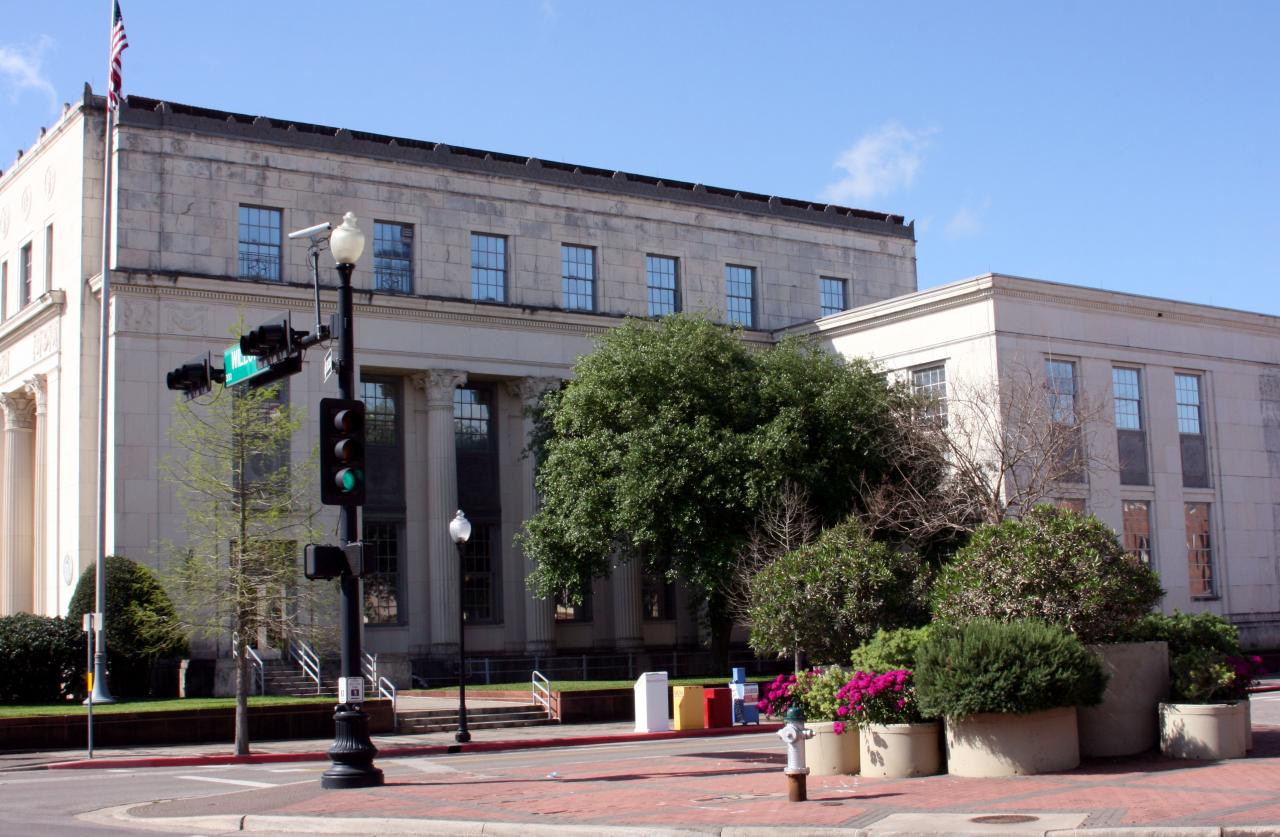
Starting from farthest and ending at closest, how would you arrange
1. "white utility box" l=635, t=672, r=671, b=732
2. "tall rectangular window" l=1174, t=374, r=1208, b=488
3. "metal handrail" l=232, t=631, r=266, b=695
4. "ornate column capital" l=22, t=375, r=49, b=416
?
"tall rectangular window" l=1174, t=374, r=1208, b=488 → "ornate column capital" l=22, t=375, r=49, b=416 → "metal handrail" l=232, t=631, r=266, b=695 → "white utility box" l=635, t=672, r=671, b=732

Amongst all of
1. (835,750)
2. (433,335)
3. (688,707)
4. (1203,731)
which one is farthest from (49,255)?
(1203,731)

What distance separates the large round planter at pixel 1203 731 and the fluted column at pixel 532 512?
30.0 m

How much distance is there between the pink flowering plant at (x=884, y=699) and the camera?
1825 cm

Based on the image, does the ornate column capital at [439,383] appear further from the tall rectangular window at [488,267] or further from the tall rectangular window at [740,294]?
the tall rectangular window at [740,294]

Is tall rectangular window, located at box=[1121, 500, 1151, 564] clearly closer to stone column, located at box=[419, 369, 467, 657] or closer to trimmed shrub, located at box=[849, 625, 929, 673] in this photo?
stone column, located at box=[419, 369, 467, 657]

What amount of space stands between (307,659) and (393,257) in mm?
13671

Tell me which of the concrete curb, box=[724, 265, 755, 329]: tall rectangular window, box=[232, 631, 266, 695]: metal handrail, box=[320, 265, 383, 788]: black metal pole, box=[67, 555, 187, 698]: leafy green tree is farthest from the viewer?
box=[724, 265, 755, 329]: tall rectangular window

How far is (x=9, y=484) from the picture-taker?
47406 millimetres

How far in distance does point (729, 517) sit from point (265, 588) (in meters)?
14.5

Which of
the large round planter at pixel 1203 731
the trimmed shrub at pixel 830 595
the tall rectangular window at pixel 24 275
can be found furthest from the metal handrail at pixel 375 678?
the large round planter at pixel 1203 731

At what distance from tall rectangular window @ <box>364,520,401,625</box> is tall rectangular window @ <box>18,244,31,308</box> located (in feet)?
46.1

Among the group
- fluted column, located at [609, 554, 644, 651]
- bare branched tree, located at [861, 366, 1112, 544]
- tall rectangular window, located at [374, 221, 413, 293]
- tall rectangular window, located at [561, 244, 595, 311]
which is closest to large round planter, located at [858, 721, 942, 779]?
bare branched tree, located at [861, 366, 1112, 544]

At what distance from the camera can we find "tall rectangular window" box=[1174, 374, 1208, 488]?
4903 cm

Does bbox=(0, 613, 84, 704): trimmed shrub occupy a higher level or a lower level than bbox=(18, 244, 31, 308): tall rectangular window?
lower
